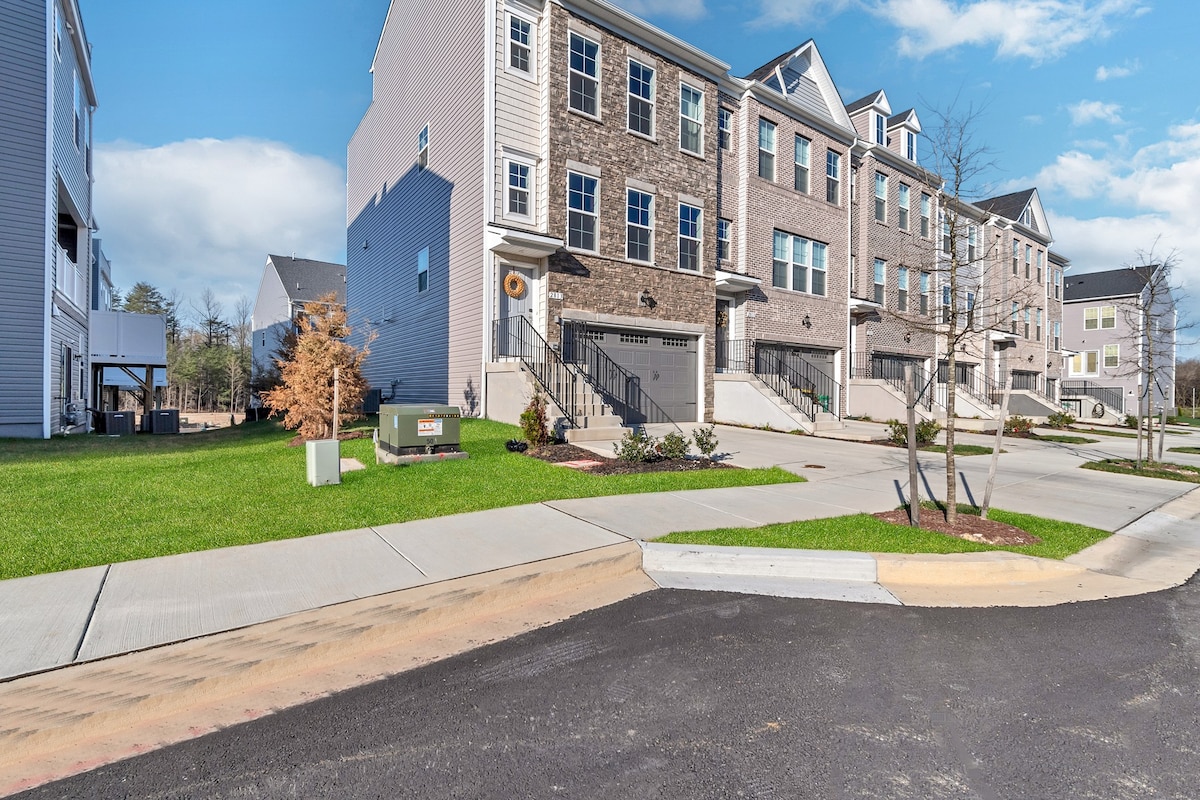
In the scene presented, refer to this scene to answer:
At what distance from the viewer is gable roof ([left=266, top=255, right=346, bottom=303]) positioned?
37125 mm

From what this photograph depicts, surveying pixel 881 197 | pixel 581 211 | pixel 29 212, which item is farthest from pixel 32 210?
pixel 881 197

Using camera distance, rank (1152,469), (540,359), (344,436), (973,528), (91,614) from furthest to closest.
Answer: (540,359), (344,436), (1152,469), (973,528), (91,614)

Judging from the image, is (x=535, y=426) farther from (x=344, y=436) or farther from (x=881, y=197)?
(x=881, y=197)

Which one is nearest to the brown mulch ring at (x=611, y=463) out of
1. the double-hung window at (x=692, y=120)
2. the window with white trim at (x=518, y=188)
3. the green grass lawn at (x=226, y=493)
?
the green grass lawn at (x=226, y=493)

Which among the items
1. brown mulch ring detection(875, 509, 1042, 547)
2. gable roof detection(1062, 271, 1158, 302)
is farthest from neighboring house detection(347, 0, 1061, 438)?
gable roof detection(1062, 271, 1158, 302)

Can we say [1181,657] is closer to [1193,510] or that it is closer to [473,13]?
[1193,510]

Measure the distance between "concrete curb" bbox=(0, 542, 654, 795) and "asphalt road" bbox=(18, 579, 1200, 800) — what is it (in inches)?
7.7

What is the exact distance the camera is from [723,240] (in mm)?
19578

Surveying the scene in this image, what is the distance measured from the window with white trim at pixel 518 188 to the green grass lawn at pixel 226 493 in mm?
6729

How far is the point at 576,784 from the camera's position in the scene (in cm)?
245

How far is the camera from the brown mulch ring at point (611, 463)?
9359 millimetres

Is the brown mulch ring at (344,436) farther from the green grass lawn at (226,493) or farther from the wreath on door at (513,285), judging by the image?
the wreath on door at (513,285)

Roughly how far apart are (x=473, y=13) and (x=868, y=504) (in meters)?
15.5

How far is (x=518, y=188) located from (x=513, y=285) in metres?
2.55
